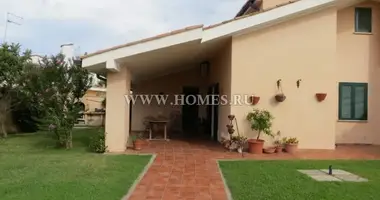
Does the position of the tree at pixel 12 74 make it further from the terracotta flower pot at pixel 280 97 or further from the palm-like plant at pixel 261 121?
the terracotta flower pot at pixel 280 97

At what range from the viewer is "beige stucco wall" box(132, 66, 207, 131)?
21234 mm

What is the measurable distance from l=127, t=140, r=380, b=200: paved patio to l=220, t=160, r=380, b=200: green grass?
45cm

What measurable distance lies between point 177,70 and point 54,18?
7.43 meters

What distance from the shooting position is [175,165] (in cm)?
1045

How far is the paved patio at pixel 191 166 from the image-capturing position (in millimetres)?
7332

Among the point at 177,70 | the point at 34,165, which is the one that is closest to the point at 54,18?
the point at 177,70

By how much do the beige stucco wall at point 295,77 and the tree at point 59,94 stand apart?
5905mm

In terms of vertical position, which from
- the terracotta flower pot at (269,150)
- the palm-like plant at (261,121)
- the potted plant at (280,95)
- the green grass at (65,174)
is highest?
the potted plant at (280,95)

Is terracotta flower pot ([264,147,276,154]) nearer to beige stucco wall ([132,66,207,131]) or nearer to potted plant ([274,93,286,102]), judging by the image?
potted plant ([274,93,286,102])

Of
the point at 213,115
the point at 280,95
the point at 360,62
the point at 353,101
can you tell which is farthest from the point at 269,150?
the point at 360,62

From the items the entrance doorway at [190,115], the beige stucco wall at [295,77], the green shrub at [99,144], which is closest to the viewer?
the green shrub at [99,144]

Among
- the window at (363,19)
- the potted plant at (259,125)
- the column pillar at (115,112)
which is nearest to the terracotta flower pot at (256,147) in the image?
the potted plant at (259,125)

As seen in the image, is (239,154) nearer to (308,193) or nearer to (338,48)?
(308,193)

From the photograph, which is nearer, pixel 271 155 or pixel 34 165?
pixel 34 165
